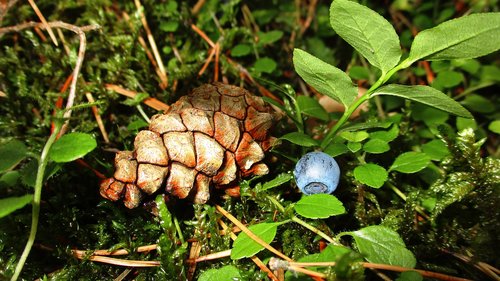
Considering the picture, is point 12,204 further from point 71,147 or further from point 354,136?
point 354,136

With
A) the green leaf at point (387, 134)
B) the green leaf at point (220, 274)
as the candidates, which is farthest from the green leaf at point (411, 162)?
the green leaf at point (220, 274)

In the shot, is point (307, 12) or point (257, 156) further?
point (307, 12)

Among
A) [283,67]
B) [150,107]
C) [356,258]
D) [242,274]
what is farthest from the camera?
[283,67]

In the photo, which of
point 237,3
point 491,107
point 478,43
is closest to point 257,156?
point 478,43

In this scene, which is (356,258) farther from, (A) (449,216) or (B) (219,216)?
(A) (449,216)

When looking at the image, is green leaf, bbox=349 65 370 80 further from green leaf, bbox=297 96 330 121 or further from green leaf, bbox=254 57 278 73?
green leaf, bbox=297 96 330 121

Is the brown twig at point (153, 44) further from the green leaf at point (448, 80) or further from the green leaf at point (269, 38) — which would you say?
the green leaf at point (448, 80)

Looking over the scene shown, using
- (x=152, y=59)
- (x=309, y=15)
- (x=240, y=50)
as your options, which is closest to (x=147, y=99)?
(x=152, y=59)
